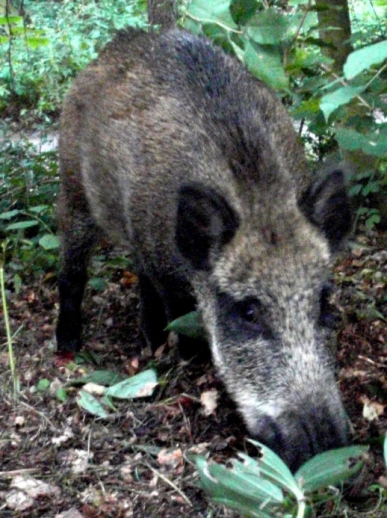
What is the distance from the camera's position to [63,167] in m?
5.05

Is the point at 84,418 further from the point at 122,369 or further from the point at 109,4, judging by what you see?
the point at 109,4

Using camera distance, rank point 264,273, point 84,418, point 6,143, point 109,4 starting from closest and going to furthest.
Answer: point 264,273 → point 84,418 → point 6,143 → point 109,4

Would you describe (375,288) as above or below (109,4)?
below

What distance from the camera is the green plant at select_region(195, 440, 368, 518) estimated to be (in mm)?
2180

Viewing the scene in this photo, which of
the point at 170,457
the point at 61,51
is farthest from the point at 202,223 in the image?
the point at 61,51

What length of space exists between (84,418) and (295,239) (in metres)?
1.34

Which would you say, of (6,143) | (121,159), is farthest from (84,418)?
(6,143)

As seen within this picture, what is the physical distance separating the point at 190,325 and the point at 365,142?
1275mm

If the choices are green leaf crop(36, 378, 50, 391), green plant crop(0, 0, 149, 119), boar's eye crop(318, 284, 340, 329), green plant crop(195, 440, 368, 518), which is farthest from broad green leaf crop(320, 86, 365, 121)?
green plant crop(0, 0, 149, 119)

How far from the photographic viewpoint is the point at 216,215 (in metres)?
3.51

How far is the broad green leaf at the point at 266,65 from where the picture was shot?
12.0ft

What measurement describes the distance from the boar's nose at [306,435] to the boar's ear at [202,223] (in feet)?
2.95

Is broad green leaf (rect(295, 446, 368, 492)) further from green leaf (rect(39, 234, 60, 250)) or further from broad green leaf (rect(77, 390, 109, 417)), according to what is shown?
green leaf (rect(39, 234, 60, 250))

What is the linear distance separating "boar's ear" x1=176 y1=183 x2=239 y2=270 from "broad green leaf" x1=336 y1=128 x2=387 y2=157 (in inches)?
22.8
